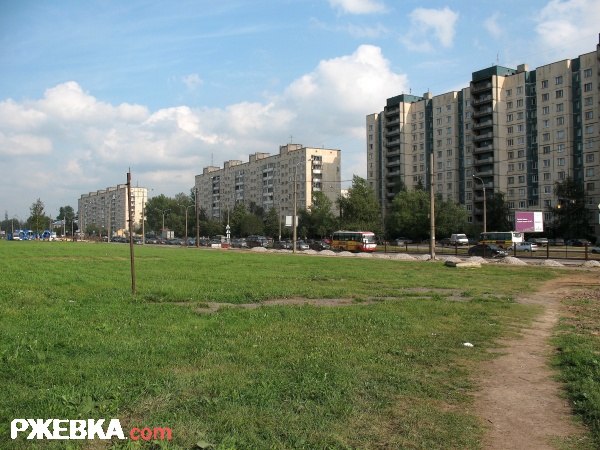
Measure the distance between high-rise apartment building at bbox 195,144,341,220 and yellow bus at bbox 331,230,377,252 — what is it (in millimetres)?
43447

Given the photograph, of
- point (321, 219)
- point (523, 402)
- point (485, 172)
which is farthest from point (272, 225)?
point (523, 402)

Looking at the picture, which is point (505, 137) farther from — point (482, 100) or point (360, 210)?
point (360, 210)

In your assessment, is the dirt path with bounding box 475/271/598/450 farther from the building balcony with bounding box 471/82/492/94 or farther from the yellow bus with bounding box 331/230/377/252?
the building balcony with bounding box 471/82/492/94

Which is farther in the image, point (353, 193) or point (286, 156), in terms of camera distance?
point (286, 156)

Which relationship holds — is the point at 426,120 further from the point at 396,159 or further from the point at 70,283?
the point at 70,283

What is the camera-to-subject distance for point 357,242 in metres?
67.9

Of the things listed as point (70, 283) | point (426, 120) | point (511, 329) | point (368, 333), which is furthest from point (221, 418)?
point (426, 120)

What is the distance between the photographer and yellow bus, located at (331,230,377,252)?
67.2 m

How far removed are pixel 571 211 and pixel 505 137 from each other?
22834 millimetres

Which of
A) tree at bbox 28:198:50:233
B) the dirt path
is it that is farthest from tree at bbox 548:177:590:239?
tree at bbox 28:198:50:233

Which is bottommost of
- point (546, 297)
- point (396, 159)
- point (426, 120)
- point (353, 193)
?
point (546, 297)

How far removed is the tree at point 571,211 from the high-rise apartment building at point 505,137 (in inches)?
88.0

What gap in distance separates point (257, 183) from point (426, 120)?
53188 millimetres

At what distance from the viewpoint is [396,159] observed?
119250 mm
